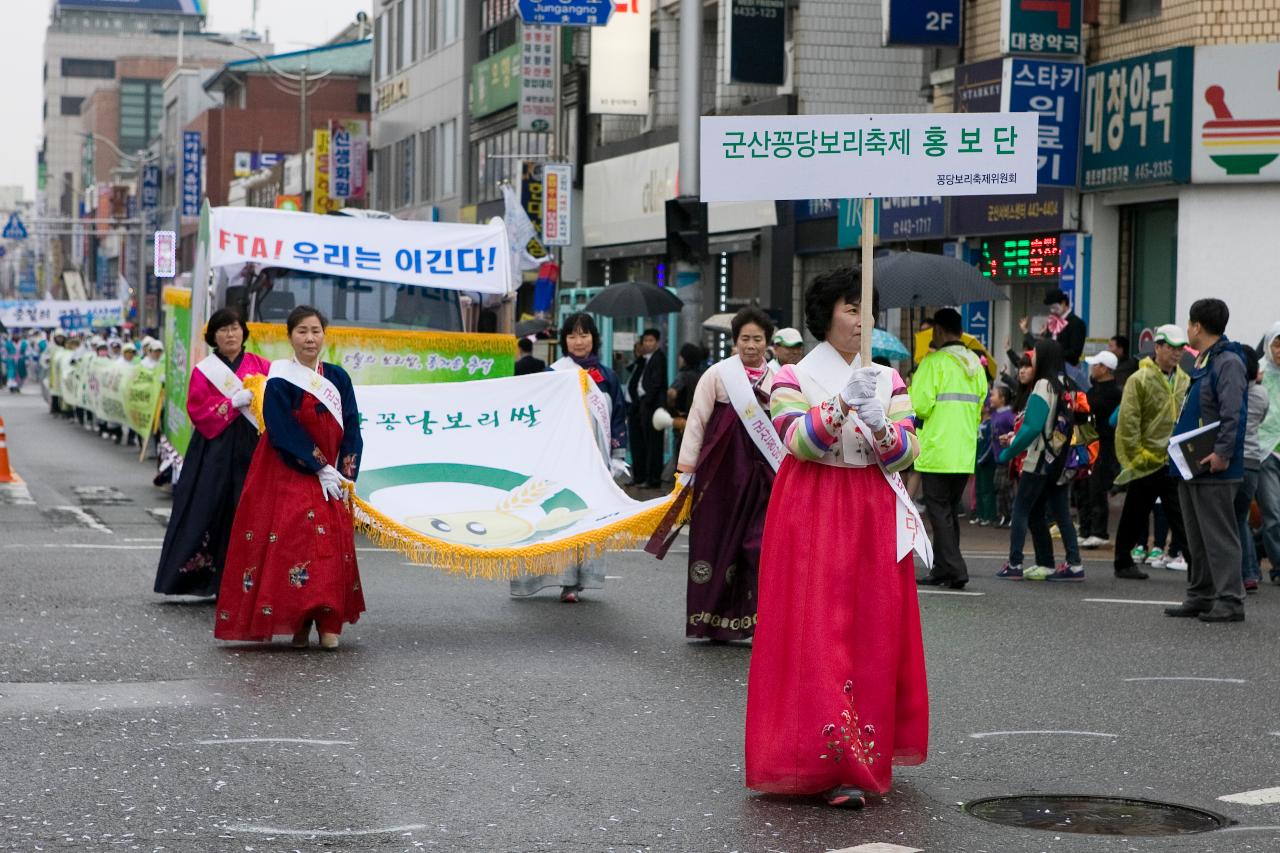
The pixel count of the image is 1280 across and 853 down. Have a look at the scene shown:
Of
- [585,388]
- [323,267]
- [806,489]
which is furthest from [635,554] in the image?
[806,489]

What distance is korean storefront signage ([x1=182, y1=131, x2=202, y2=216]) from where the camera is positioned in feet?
296

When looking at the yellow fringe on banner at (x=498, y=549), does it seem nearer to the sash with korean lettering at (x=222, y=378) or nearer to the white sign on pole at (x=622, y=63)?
the sash with korean lettering at (x=222, y=378)

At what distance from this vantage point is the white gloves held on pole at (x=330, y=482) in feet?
33.8

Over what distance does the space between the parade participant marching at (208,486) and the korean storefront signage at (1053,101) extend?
11.7 m

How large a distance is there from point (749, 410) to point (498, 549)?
71.7 inches

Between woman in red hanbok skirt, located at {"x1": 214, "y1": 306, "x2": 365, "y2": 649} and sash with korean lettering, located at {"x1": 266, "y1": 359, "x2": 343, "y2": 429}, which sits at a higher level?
sash with korean lettering, located at {"x1": 266, "y1": 359, "x2": 343, "y2": 429}

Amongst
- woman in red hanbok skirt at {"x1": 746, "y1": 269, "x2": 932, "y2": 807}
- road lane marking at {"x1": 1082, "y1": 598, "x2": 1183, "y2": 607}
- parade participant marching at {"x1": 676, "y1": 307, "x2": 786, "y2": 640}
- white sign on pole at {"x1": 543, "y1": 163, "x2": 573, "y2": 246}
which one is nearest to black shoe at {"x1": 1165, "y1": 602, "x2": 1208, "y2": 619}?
road lane marking at {"x1": 1082, "y1": 598, "x2": 1183, "y2": 607}

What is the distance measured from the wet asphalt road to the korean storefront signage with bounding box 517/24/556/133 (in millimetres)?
24752

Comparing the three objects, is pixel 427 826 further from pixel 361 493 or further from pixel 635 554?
pixel 635 554

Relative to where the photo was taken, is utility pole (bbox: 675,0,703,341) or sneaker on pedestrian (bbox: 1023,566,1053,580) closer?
sneaker on pedestrian (bbox: 1023,566,1053,580)

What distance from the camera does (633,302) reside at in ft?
79.4

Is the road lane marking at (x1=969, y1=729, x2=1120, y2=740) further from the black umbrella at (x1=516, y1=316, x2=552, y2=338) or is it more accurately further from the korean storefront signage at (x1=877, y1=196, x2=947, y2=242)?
the black umbrella at (x1=516, y1=316, x2=552, y2=338)

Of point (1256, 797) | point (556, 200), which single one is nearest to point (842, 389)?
point (1256, 797)

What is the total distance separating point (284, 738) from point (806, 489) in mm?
2315
